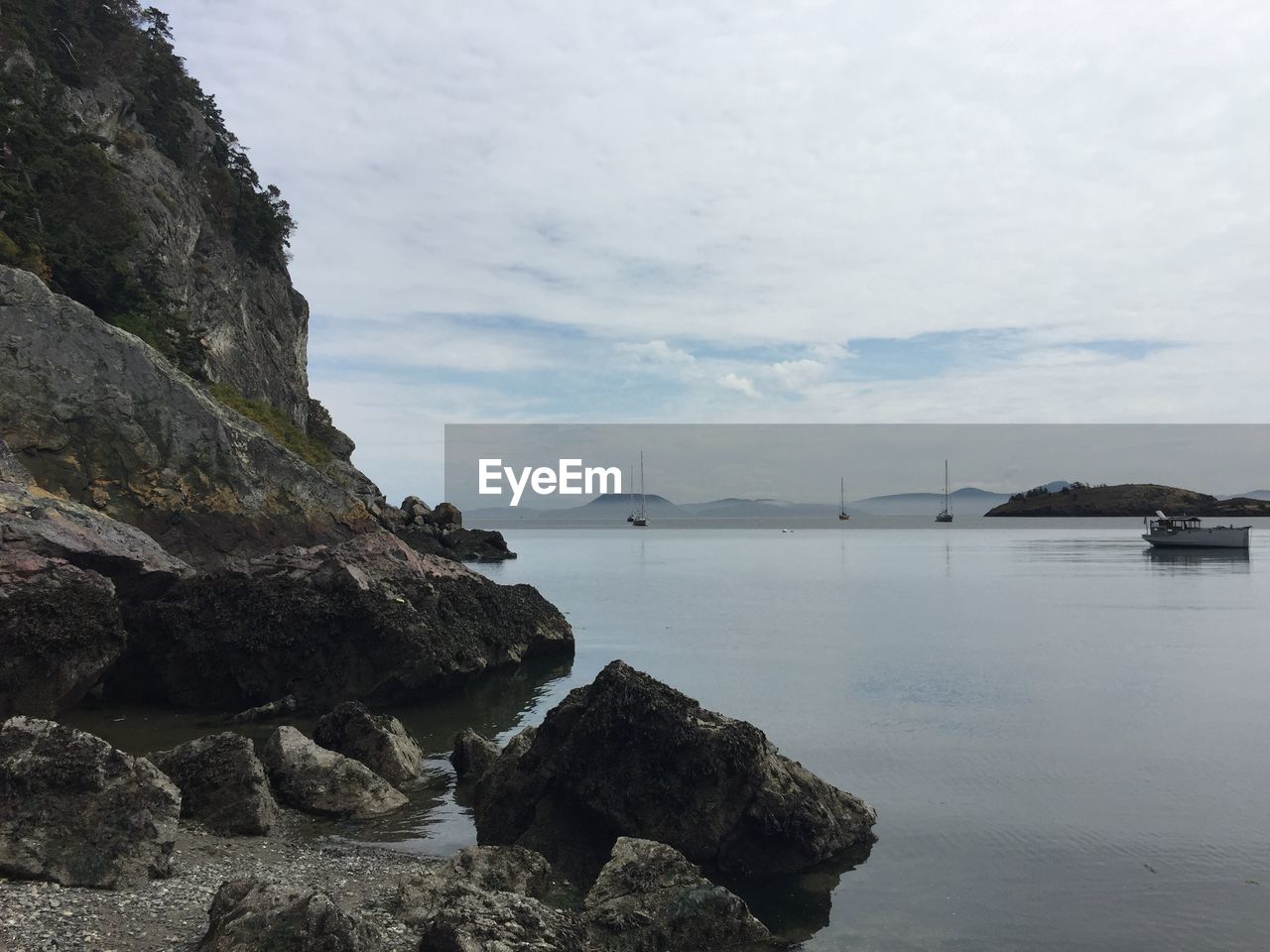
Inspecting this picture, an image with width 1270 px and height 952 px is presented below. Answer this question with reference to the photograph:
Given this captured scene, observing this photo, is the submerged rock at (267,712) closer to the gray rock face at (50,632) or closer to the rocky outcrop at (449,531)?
the gray rock face at (50,632)

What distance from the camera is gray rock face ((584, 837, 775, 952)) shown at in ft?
26.8

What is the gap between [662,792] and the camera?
10562 mm

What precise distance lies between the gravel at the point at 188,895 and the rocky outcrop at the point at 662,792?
4.82ft

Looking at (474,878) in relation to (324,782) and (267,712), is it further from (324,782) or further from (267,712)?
(267,712)

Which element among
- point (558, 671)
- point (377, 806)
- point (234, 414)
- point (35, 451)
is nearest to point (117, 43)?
point (234, 414)

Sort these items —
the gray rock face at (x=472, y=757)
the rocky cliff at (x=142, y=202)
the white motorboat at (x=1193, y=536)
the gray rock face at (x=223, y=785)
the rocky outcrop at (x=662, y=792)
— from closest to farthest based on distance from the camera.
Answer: the rocky outcrop at (x=662, y=792) → the gray rock face at (x=223, y=785) → the gray rock face at (x=472, y=757) → the rocky cliff at (x=142, y=202) → the white motorboat at (x=1193, y=536)

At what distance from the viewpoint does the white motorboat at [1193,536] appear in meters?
76.2

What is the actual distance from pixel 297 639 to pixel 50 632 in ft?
14.4

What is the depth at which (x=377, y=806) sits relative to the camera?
11.8 m

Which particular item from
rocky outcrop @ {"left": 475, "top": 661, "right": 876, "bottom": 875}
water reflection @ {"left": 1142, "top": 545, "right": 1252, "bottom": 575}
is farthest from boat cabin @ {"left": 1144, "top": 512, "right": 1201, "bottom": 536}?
rocky outcrop @ {"left": 475, "top": 661, "right": 876, "bottom": 875}

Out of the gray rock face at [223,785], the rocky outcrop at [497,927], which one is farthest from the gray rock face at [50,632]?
the rocky outcrop at [497,927]

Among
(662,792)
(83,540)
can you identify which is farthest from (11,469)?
(662,792)

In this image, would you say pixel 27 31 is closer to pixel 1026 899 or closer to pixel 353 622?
pixel 353 622

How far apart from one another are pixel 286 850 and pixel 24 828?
265cm
